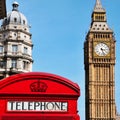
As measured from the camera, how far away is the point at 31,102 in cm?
630

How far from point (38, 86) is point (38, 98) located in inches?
10.0

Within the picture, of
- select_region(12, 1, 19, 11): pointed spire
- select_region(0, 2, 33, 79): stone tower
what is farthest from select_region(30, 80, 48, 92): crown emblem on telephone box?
select_region(12, 1, 19, 11): pointed spire

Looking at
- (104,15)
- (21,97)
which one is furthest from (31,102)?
(104,15)

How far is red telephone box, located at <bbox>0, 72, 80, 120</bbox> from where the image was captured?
6254 mm

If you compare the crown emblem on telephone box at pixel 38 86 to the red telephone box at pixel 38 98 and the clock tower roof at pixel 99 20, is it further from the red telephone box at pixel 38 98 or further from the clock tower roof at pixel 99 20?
the clock tower roof at pixel 99 20

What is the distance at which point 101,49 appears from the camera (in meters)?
75.0

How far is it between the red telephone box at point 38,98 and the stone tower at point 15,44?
31.6m

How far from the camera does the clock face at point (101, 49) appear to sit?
75.0 m

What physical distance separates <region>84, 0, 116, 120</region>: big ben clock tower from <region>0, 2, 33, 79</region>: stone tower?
3268 cm

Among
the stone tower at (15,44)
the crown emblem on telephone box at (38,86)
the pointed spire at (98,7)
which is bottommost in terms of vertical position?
the crown emblem on telephone box at (38,86)

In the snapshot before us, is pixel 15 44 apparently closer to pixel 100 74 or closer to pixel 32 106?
pixel 100 74

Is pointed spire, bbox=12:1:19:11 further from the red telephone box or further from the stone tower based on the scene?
the red telephone box

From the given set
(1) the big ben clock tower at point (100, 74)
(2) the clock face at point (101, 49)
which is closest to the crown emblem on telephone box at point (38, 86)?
(1) the big ben clock tower at point (100, 74)

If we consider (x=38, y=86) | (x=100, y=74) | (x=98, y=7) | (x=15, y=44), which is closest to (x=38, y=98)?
(x=38, y=86)
